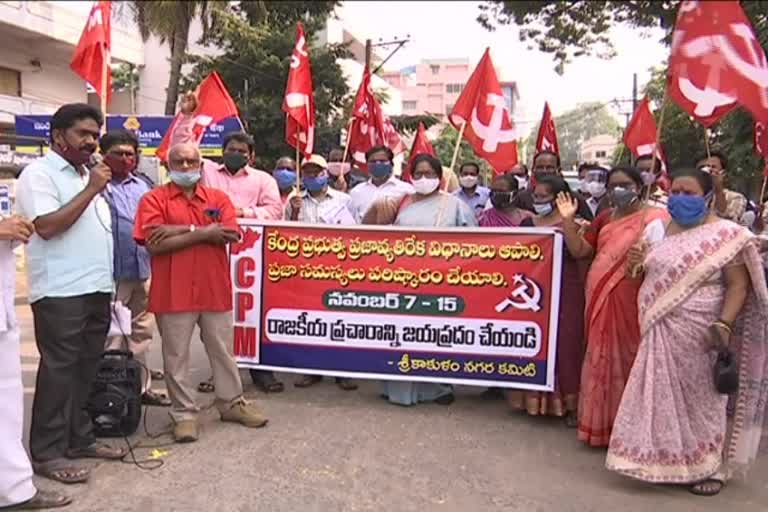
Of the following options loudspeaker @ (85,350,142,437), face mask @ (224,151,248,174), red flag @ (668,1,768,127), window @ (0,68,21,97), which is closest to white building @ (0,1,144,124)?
window @ (0,68,21,97)

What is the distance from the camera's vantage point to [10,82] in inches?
627

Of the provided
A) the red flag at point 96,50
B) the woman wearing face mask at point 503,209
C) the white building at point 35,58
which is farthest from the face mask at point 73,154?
the white building at point 35,58

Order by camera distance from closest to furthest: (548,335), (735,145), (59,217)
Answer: (59,217) < (548,335) < (735,145)

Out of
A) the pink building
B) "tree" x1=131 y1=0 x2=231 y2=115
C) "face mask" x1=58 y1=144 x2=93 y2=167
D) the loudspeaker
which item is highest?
the pink building

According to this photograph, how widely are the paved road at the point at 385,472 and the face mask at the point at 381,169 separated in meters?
2.21

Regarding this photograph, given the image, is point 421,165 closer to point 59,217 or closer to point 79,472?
point 59,217

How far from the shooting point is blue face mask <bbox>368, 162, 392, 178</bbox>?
19.8ft

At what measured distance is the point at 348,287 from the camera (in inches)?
193

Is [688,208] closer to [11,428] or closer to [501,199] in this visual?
[501,199]

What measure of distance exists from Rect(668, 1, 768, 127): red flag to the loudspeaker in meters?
3.50

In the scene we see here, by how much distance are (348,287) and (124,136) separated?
179cm

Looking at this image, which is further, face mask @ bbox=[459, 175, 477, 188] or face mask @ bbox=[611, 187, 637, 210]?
face mask @ bbox=[459, 175, 477, 188]

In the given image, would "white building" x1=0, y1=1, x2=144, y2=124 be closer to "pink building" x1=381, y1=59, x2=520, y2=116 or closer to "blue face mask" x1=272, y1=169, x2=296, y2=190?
"blue face mask" x1=272, y1=169, x2=296, y2=190

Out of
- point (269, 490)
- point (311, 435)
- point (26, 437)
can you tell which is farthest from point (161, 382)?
point (269, 490)
